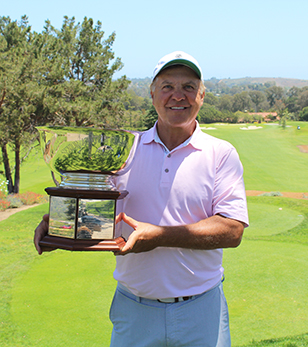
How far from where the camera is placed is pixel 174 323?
198 cm

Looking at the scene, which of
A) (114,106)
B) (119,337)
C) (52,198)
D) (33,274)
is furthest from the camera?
(114,106)

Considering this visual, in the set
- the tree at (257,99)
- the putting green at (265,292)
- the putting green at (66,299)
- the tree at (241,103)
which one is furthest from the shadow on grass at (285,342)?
the tree at (257,99)

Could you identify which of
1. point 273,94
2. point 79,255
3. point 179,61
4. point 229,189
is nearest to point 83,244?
point 229,189

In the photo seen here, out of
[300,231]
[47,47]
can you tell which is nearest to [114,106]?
[47,47]

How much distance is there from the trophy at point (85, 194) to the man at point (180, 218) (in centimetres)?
13

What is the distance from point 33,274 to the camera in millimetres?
5402

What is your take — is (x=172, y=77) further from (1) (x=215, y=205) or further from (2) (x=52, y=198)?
(2) (x=52, y=198)

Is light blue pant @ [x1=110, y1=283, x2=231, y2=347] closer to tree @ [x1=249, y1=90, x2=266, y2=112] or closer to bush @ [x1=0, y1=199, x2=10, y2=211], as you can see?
bush @ [x1=0, y1=199, x2=10, y2=211]

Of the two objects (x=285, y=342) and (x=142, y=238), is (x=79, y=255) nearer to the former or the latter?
(x=285, y=342)

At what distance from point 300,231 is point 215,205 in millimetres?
7488

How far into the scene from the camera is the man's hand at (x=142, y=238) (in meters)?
1.72

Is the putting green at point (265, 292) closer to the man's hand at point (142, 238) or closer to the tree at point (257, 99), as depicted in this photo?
the man's hand at point (142, 238)

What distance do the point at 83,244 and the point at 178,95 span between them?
2.96ft

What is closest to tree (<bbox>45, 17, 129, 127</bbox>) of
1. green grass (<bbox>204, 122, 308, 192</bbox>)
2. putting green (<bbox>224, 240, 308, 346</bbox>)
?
green grass (<bbox>204, 122, 308, 192</bbox>)
